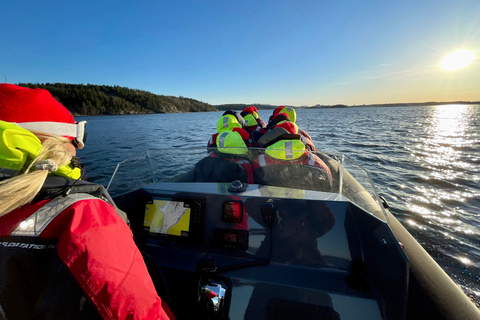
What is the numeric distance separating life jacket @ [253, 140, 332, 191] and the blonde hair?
153 centimetres

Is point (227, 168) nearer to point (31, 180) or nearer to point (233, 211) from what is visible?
point (233, 211)

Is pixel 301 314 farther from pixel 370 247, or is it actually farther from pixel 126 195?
pixel 126 195

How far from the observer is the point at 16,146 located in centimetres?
68

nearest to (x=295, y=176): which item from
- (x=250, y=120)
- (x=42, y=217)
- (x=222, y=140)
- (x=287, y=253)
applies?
(x=287, y=253)

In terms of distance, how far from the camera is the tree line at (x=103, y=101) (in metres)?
50.2

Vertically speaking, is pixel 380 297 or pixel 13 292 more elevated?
pixel 13 292

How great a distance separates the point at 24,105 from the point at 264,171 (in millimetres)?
1731

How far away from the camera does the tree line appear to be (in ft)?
165

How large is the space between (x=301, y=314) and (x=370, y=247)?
0.63 m

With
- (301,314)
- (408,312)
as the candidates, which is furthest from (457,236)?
(301,314)

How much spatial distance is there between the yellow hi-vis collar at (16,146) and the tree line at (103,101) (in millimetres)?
50040

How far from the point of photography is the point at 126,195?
5.80 feet

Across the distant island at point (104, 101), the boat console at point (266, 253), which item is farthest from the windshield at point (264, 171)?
the distant island at point (104, 101)

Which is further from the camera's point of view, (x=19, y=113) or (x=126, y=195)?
(x=126, y=195)
